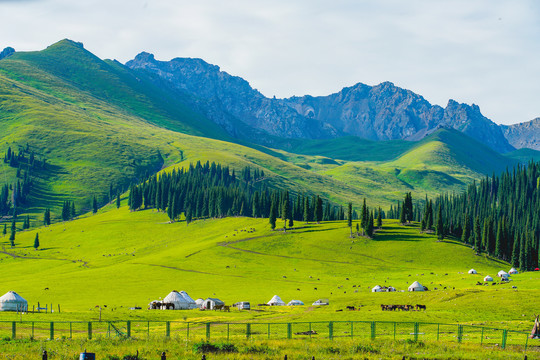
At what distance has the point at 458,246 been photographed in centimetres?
19425

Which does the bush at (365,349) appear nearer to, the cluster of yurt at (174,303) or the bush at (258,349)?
the bush at (258,349)

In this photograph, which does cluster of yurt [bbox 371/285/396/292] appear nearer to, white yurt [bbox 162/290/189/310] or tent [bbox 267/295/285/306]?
tent [bbox 267/295/285/306]

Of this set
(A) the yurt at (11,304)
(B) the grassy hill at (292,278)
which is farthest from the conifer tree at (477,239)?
(A) the yurt at (11,304)

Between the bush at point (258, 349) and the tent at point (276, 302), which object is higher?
the bush at point (258, 349)

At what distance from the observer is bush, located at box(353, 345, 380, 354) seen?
149 ft

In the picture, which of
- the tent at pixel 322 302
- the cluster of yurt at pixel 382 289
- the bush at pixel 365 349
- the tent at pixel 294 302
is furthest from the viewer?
the cluster of yurt at pixel 382 289

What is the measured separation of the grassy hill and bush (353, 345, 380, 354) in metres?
29.6

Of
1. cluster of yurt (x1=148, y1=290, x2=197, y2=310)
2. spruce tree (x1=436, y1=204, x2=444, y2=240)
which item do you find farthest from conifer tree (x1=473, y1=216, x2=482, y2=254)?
cluster of yurt (x1=148, y1=290, x2=197, y2=310)

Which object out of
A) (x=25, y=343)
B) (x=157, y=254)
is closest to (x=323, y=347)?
(x=25, y=343)

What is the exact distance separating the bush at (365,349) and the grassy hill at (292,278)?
97.2ft

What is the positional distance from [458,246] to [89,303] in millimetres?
131075

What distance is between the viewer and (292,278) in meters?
155

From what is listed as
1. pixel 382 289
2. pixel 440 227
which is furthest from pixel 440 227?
pixel 382 289

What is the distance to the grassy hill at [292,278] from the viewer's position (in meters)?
89.2
